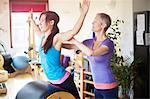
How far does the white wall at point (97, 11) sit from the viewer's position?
136 inches

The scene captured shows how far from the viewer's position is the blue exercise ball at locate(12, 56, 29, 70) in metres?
3.35

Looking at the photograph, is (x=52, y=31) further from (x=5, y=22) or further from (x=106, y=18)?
(x=106, y=18)

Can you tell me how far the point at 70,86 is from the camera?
3473 millimetres

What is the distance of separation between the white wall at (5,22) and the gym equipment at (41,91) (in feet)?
2.07

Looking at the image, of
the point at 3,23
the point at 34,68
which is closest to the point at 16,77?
the point at 34,68

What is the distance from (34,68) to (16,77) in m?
0.27

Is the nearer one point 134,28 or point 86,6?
point 86,6

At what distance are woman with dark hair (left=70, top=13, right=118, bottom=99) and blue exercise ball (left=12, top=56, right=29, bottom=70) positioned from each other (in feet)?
2.25

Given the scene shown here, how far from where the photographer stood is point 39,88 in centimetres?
334

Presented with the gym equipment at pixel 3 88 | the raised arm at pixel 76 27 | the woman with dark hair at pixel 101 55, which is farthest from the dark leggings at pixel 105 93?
the gym equipment at pixel 3 88

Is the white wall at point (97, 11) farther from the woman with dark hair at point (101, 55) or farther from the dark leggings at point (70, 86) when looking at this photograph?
the dark leggings at point (70, 86)

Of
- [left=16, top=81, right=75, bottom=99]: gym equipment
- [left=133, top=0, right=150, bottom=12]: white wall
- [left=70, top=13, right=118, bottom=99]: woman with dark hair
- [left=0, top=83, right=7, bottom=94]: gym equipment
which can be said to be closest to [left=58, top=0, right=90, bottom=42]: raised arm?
[left=70, top=13, right=118, bottom=99]: woman with dark hair

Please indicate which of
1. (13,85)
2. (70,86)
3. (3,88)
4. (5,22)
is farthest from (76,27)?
(3,88)

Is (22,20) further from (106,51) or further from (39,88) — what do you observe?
(106,51)
